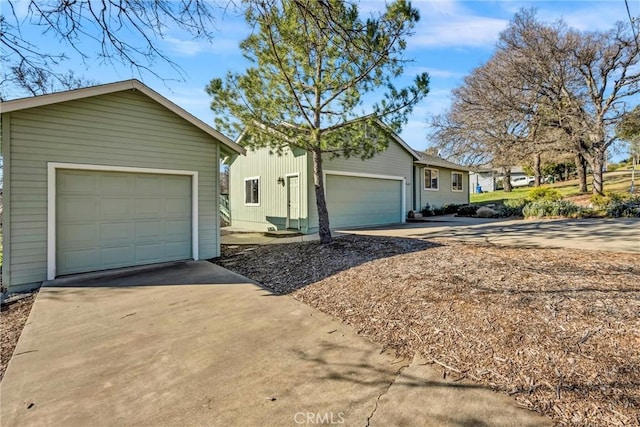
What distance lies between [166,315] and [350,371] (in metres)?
2.62

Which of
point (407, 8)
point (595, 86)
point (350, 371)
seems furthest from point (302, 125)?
point (595, 86)

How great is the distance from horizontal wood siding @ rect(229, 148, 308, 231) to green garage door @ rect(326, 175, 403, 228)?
123cm

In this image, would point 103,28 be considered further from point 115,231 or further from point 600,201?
point 600,201

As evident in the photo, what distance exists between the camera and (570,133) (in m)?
16.3

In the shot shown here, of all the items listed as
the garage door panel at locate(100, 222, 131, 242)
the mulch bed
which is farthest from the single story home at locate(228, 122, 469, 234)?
the mulch bed

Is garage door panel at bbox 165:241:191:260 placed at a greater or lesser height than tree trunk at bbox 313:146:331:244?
lesser

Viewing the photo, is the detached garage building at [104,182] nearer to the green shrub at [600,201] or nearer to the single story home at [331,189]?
the single story home at [331,189]

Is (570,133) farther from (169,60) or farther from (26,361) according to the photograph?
(26,361)

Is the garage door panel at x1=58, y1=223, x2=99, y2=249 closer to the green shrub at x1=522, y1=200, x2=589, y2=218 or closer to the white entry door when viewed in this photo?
the white entry door

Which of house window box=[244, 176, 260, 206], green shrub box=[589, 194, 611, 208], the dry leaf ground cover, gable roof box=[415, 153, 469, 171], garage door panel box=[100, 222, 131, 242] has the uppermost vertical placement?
gable roof box=[415, 153, 469, 171]

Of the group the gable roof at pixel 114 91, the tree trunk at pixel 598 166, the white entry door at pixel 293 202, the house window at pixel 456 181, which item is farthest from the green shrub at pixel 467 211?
the gable roof at pixel 114 91

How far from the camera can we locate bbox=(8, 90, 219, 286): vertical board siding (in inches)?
219

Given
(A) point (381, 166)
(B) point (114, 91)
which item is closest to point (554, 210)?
(A) point (381, 166)

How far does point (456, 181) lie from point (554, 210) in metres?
7.39
